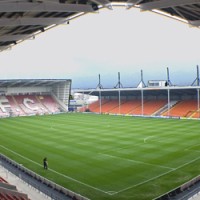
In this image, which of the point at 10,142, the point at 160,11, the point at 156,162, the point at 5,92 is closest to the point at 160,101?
the point at 5,92

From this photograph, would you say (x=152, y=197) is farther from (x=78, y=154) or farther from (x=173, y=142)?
(x=173, y=142)

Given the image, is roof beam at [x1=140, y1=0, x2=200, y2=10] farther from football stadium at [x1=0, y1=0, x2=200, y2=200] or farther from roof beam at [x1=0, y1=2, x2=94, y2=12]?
roof beam at [x1=0, y1=2, x2=94, y2=12]

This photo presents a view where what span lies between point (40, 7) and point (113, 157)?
17.8 meters

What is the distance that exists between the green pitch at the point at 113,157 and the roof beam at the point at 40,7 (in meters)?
11.3

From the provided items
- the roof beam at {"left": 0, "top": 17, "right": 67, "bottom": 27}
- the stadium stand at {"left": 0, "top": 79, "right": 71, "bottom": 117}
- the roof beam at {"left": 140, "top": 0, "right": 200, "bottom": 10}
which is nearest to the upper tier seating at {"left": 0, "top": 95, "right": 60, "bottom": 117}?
the stadium stand at {"left": 0, "top": 79, "right": 71, "bottom": 117}

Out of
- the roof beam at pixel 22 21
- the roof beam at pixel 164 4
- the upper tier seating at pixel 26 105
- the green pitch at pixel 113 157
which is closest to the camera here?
the roof beam at pixel 164 4

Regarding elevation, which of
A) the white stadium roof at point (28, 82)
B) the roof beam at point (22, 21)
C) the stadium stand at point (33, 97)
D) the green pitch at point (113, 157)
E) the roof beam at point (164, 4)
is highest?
the roof beam at point (164, 4)

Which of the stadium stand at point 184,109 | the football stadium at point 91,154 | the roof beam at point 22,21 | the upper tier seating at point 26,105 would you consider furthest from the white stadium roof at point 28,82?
the roof beam at point 22,21

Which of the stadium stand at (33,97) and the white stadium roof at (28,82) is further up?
the white stadium roof at (28,82)

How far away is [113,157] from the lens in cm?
2898

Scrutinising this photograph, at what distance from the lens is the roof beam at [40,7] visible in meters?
13.0

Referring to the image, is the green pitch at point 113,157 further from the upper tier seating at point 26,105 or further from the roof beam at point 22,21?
the upper tier seating at point 26,105

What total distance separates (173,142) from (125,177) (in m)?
14.1

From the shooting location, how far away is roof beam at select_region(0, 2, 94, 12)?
13031 millimetres
